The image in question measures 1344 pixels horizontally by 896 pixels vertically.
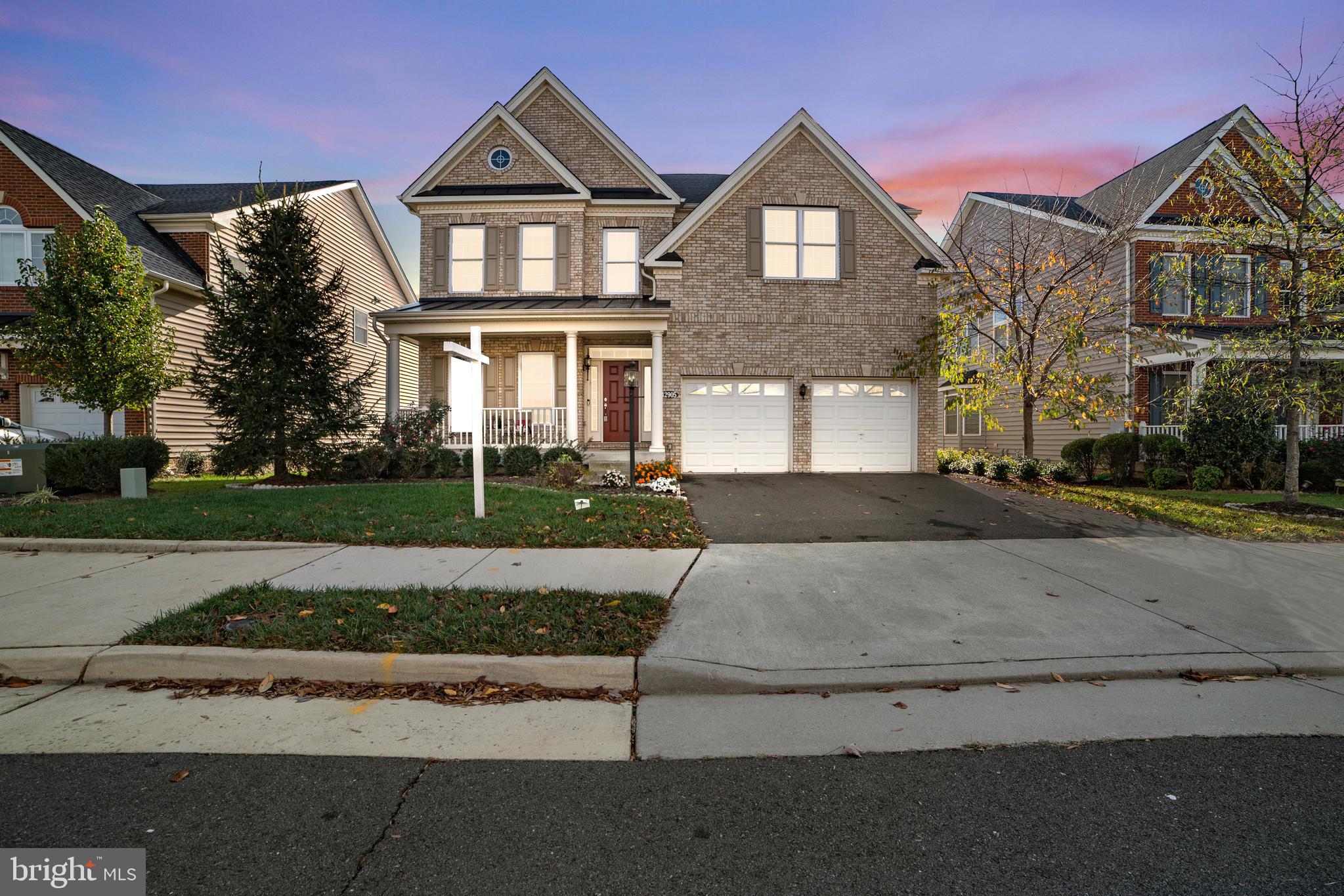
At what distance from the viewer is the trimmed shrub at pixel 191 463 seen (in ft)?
52.1

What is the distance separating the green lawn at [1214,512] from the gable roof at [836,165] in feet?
22.0

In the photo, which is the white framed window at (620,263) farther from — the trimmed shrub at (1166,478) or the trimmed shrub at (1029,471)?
the trimmed shrub at (1166,478)

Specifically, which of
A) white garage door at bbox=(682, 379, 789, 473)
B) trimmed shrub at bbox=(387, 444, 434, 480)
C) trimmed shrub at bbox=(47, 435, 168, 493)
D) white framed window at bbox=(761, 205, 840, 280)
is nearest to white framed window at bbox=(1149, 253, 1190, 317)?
white framed window at bbox=(761, 205, 840, 280)

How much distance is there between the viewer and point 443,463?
43.5 feet

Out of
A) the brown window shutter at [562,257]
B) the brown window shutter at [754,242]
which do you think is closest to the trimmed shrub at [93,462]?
the brown window shutter at [562,257]

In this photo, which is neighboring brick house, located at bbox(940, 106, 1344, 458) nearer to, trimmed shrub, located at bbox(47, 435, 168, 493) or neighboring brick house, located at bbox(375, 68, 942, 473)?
neighboring brick house, located at bbox(375, 68, 942, 473)

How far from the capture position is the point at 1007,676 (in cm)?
393

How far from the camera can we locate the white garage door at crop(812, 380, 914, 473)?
14.9 meters

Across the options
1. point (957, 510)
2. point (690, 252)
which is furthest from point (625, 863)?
point (690, 252)

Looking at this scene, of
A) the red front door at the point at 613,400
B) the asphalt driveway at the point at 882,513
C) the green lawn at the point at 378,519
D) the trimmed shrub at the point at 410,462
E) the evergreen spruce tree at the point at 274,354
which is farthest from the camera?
the red front door at the point at 613,400

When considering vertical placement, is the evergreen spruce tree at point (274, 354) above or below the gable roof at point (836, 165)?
below

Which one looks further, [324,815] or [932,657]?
[932,657]

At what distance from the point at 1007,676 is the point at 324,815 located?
3813 millimetres

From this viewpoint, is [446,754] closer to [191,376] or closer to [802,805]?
[802,805]
